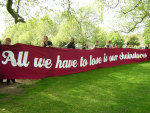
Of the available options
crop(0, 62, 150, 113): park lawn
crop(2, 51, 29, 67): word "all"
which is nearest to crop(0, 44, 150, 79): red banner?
crop(2, 51, 29, 67): word "all"

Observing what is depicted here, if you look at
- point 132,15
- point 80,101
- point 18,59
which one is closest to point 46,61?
point 18,59

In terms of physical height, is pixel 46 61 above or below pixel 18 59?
below

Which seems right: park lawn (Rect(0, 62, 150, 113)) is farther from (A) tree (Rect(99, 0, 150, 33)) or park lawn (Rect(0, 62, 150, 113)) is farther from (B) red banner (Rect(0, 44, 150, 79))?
(A) tree (Rect(99, 0, 150, 33))

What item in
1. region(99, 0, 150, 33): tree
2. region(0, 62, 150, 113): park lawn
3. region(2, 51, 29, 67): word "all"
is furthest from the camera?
region(99, 0, 150, 33): tree

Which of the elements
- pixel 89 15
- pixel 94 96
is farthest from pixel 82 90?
pixel 89 15

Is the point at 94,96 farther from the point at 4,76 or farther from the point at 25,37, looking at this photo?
the point at 25,37

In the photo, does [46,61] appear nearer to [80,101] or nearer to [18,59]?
[18,59]

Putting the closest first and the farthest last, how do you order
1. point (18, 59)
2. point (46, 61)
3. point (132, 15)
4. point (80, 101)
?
point (80, 101) < point (18, 59) < point (46, 61) < point (132, 15)

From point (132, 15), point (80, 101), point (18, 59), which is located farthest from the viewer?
point (132, 15)

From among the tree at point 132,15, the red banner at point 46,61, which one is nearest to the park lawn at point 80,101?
the red banner at point 46,61

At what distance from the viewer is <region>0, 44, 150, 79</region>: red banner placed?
19.3 ft

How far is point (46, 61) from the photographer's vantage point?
7141mm

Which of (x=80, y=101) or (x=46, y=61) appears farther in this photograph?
(x=46, y=61)

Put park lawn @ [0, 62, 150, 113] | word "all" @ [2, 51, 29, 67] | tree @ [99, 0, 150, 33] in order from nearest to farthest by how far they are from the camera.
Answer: park lawn @ [0, 62, 150, 113], word "all" @ [2, 51, 29, 67], tree @ [99, 0, 150, 33]
